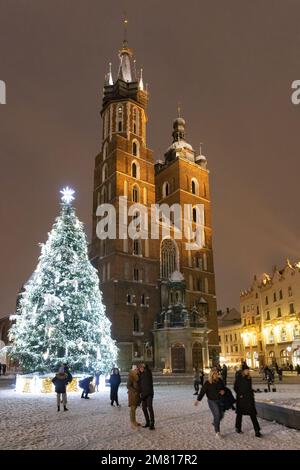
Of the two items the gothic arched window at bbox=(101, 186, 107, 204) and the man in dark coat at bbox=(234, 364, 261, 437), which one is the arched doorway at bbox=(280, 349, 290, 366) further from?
the man in dark coat at bbox=(234, 364, 261, 437)

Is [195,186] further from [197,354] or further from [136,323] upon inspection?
[197,354]

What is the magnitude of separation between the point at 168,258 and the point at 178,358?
589 inches

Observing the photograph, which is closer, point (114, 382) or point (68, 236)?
point (114, 382)

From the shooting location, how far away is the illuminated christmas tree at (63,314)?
73.7 feet

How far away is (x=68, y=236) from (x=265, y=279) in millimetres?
48300

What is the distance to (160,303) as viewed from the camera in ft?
175

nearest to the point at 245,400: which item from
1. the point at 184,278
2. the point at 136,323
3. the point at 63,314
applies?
the point at 63,314

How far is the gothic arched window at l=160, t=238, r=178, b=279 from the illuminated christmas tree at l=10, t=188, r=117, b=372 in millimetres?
31353

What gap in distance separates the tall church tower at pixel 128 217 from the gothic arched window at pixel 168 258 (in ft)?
9.13

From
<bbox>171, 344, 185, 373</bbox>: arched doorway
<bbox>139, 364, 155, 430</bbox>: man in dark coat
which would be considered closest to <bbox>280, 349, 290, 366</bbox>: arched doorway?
<bbox>171, 344, 185, 373</bbox>: arched doorway

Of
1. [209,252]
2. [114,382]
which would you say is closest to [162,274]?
[209,252]

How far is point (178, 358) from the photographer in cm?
4831

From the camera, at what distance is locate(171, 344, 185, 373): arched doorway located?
47656 millimetres
